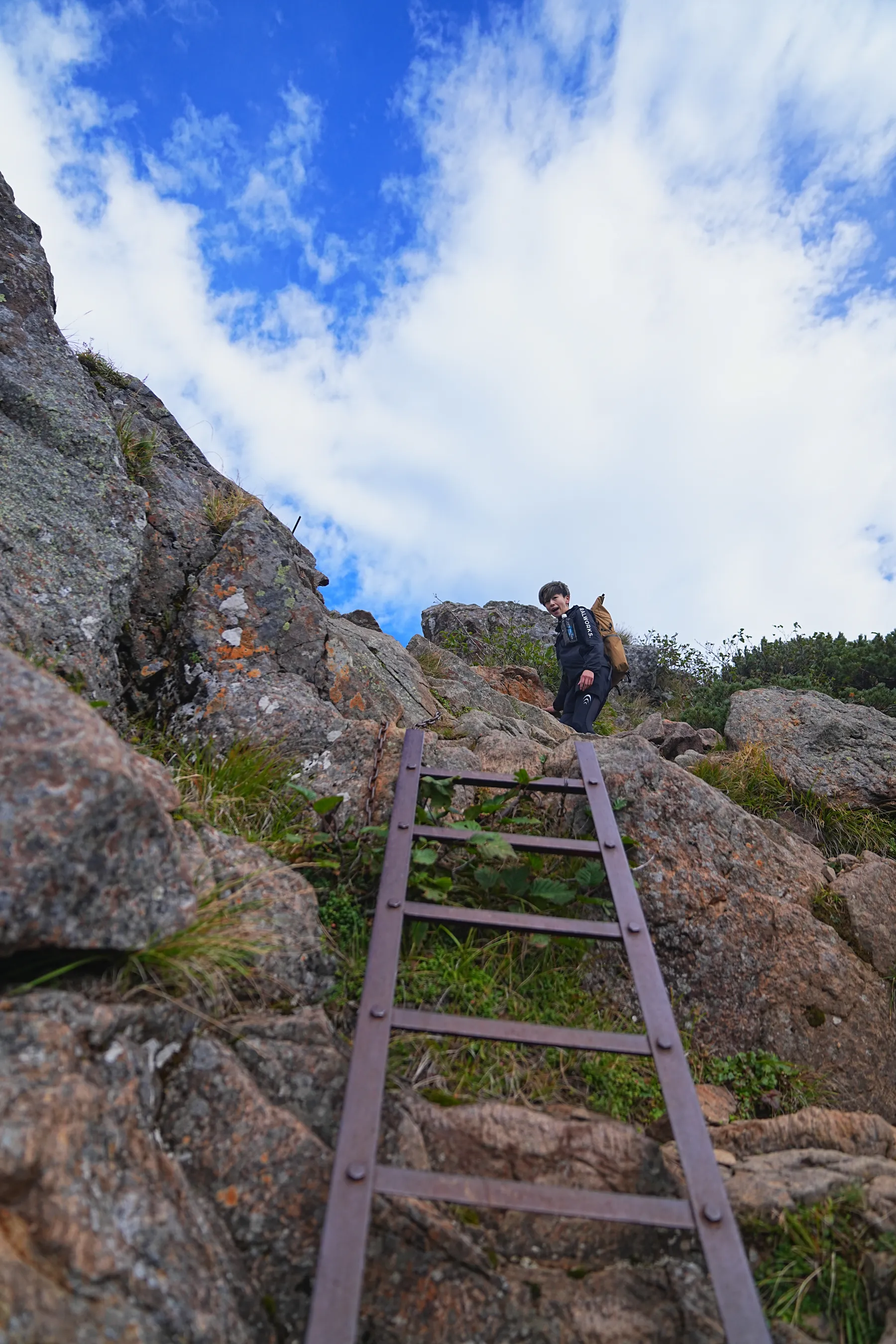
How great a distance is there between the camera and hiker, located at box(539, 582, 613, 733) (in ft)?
31.6

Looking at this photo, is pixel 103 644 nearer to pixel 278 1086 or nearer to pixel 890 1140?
pixel 278 1086

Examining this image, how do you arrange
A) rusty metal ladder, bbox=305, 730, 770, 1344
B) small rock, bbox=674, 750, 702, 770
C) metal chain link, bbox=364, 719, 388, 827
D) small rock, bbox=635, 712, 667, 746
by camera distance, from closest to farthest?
rusty metal ladder, bbox=305, 730, 770, 1344, metal chain link, bbox=364, 719, 388, 827, small rock, bbox=674, 750, 702, 770, small rock, bbox=635, 712, 667, 746

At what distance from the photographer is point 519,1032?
3379 millimetres

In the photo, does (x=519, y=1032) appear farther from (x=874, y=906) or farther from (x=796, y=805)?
(x=796, y=805)

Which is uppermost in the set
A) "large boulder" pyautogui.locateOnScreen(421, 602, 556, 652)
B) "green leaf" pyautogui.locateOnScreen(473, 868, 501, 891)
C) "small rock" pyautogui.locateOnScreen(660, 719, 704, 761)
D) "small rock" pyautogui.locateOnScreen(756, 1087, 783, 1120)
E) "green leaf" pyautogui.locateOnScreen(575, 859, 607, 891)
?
"large boulder" pyautogui.locateOnScreen(421, 602, 556, 652)

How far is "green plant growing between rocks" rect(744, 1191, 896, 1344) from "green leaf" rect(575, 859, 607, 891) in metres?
1.71

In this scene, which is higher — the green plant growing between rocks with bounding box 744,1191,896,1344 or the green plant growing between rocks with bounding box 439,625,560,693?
the green plant growing between rocks with bounding box 439,625,560,693

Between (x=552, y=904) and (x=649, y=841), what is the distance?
2.65ft

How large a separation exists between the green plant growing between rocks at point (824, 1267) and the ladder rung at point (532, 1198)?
45cm

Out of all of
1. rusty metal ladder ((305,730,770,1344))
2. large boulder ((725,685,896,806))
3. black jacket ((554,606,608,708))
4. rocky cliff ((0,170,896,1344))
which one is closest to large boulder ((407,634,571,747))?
black jacket ((554,606,608,708))

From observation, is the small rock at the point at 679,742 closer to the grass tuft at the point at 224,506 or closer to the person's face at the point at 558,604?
the person's face at the point at 558,604

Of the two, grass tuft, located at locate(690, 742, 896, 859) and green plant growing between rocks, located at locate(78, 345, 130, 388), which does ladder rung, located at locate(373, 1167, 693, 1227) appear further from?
green plant growing between rocks, located at locate(78, 345, 130, 388)

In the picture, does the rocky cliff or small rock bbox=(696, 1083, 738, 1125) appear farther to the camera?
small rock bbox=(696, 1083, 738, 1125)

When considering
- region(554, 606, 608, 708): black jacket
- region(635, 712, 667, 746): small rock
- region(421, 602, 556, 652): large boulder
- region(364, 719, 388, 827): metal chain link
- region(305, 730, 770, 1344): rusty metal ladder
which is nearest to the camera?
region(305, 730, 770, 1344): rusty metal ladder
